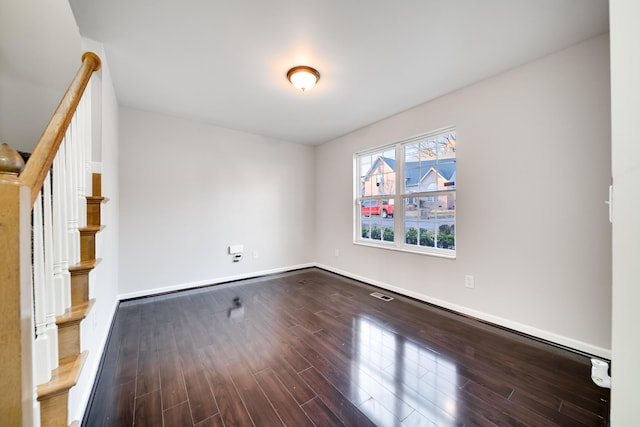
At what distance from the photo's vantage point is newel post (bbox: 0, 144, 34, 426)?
0.57 meters

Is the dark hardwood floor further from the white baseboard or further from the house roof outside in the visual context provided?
the house roof outside

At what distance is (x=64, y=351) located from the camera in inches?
44.4

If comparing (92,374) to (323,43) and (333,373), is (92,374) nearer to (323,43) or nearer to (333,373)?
(333,373)

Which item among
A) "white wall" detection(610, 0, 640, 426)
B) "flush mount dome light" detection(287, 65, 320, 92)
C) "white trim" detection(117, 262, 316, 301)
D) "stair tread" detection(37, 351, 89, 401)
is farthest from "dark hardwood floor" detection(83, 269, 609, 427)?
"flush mount dome light" detection(287, 65, 320, 92)

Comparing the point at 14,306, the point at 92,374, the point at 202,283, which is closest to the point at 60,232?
the point at 14,306

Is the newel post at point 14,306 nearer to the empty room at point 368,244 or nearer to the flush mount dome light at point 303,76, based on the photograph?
the empty room at point 368,244

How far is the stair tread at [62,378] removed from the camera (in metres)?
0.91

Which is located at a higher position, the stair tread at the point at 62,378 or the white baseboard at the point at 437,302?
the stair tread at the point at 62,378

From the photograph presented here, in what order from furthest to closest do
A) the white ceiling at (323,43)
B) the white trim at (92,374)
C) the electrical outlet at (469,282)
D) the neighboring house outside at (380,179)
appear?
the neighboring house outside at (380,179)
the electrical outlet at (469,282)
the white ceiling at (323,43)
the white trim at (92,374)

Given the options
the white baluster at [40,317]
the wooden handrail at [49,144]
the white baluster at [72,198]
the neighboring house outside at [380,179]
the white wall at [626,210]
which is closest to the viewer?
the white wall at [626,210]

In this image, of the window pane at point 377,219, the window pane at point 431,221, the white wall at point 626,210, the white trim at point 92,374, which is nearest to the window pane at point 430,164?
the window pane at point 431,221

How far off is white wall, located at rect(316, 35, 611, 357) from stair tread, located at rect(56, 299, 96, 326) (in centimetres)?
303

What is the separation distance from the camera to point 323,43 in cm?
198

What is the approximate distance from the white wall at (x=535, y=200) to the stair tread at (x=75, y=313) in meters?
3.03
